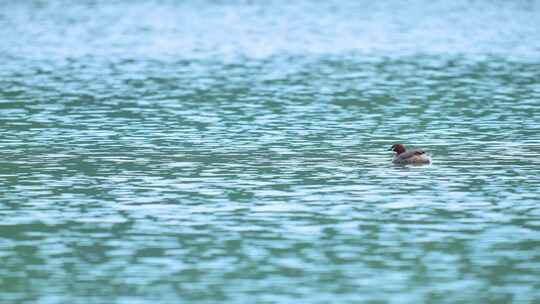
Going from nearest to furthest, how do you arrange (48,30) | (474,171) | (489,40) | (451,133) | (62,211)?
(62,211), (474,171), (451,133), (489,40), (48,30)

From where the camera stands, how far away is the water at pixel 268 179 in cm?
2378

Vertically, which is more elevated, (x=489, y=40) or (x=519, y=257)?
(x=519, y=257)

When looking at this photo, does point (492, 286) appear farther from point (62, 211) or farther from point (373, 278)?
point (62, 211)

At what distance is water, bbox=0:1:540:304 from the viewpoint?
23.8m

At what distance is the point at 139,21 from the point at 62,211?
265 ft

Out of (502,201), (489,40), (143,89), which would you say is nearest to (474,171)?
(502,201)

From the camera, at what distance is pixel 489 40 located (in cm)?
8638

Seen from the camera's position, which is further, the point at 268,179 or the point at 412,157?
the point at 412,157

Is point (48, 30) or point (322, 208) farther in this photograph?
point (48, 30)

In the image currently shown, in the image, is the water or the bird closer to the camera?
the water

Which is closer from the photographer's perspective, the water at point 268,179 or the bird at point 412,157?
the water at point 268,179

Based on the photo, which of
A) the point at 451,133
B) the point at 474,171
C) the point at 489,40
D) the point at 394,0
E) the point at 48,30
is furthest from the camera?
the point at 394,0

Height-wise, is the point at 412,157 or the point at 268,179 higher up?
the point at 268,179

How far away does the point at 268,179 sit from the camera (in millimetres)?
33500
